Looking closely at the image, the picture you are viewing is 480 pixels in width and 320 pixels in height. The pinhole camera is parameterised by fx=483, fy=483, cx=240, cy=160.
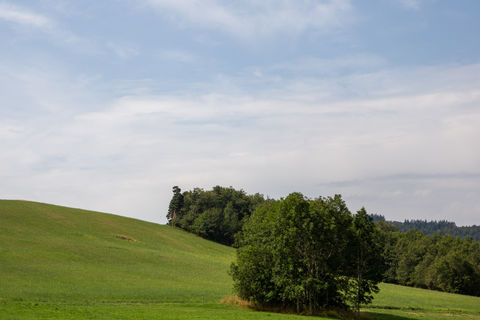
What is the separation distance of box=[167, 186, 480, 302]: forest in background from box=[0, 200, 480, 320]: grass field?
69.9 feet

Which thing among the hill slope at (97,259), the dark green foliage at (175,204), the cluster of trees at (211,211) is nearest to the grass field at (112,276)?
the hill slope at (97,259)

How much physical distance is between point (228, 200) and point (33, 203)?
2369 inches

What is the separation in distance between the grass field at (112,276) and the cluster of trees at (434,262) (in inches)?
1212

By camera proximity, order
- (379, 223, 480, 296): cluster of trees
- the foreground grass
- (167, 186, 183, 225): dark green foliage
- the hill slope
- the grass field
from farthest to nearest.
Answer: (167, 186, 183, 225): dark green foliage, (379, 223, 480, 296): cluster of trees, the hill slope, the foreground grass, the grass field

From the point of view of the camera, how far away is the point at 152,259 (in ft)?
263

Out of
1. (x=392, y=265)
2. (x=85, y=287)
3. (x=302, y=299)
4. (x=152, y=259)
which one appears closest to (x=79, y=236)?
(x=152, y=259)

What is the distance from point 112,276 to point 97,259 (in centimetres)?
1228

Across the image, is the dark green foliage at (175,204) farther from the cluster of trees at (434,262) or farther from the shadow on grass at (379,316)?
the shadow on grass at (379,316)

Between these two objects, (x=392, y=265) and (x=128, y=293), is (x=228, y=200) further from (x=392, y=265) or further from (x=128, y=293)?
(x=128, y=293)

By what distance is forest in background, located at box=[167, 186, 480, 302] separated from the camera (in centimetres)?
10806

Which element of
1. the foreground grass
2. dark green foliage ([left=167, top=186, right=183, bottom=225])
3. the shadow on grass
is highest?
dark green foliage ([left=167, top=186, right=183, bottom=225])

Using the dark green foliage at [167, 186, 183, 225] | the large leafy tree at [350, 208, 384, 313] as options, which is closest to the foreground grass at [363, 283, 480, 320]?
the large leafy tree at [350, 208, 384, 313]

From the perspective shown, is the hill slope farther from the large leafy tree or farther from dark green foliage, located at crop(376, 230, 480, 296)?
dark green foliage, located at crop(376, 230, 480, 296)

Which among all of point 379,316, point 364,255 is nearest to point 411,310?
point 379,316
